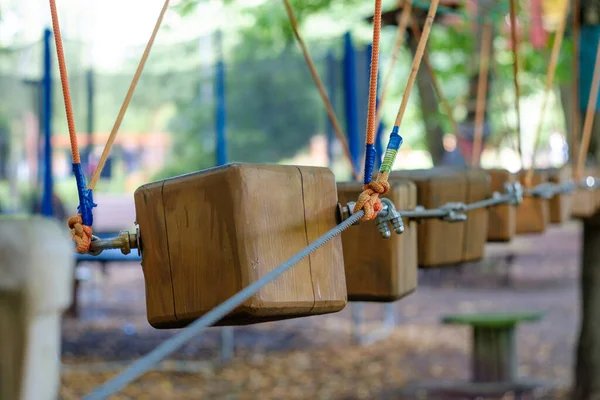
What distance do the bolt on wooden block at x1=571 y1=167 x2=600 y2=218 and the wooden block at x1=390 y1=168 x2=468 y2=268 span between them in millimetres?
1604

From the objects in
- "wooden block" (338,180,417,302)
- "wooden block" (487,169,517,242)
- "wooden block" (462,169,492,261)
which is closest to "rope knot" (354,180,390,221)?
"wooden block" (338,180,417,302)

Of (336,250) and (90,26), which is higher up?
(90,26)

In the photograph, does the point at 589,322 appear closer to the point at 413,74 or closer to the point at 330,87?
the point at 330,87

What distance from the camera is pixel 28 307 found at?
58 centimetres

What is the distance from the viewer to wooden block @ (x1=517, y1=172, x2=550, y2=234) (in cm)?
339

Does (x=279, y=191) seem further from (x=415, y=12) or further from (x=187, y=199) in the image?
(x=415, y=12)

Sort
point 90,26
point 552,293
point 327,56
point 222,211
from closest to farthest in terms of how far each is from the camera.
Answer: point 222,211 → point 327,56 → point 552,293 → point 90,26

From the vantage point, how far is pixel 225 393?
626 cm

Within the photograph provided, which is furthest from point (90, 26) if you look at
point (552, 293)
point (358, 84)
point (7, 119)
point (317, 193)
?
point (317, 193)

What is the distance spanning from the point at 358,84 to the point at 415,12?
792 millimetres

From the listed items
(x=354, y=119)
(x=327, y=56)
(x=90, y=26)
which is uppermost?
(x=90, y=26)

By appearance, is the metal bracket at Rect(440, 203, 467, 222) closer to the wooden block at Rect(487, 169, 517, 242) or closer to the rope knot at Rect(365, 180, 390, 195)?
the rope knot at Rect(365, 180, 390, 195)

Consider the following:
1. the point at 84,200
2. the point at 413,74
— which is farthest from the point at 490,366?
the point at 84,200

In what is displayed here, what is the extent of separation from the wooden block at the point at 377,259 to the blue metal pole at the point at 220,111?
198 inches
